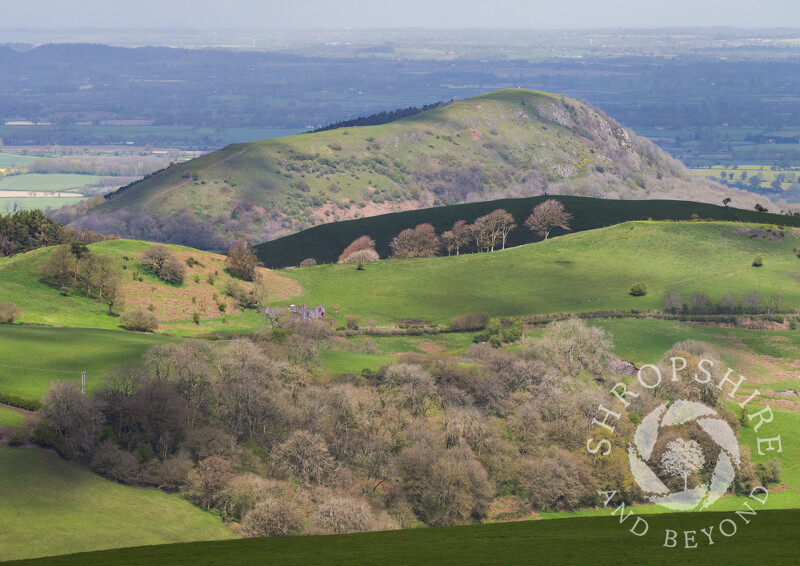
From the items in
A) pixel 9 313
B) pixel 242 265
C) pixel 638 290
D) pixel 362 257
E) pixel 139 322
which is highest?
pixel 9 313

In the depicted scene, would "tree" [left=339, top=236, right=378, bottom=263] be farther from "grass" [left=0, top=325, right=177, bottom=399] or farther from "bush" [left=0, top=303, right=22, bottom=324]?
"grass" [left=0, top=325, right=177, bottom=399]

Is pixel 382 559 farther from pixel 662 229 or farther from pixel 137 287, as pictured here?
pixel 662 229

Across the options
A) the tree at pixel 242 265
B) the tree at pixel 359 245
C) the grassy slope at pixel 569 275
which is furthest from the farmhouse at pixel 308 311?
the tree at pixel 359 245

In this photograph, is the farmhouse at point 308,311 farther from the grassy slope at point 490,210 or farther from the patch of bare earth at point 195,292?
the grassy slope at point 490,210

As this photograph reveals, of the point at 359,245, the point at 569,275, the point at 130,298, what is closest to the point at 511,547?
the point at 130,298

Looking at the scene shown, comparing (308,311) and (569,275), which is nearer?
(308,311)

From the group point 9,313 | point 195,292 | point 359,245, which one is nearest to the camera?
point 9,313

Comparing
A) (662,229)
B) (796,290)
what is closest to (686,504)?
(796,290)

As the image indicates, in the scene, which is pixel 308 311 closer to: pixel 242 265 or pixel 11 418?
pixel 242 265
